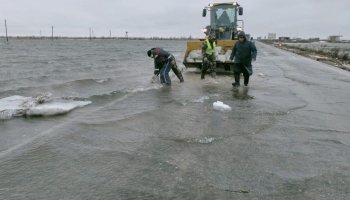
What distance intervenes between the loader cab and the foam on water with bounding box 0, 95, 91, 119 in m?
11.1

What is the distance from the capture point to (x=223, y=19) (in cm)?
2041

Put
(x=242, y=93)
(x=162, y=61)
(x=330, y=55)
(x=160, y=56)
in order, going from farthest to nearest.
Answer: (x=330, y=55) → (x=162, y=61) → (x=160, y=56) → (x=242, y=93)

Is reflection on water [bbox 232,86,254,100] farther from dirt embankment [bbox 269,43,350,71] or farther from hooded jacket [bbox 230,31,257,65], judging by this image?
dirt embankment [bbox 269,43,350,71]

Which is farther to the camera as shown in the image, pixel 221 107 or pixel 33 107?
pixel 33 107

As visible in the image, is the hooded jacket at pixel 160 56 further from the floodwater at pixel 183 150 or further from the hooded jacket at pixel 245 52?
the floodwater at pixel 183 150

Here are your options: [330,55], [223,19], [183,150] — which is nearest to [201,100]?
[183,150]

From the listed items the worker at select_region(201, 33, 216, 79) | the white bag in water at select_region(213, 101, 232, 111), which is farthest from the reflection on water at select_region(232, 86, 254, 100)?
the worker at select_region(201, 33, 216, 79)

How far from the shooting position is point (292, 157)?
18.0 feet

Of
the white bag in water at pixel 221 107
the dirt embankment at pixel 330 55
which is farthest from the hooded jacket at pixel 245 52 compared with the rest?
the dirt embankment at pixel 330 55

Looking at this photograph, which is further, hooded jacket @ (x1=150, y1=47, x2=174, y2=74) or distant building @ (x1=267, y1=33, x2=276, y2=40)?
distant building @ (x1=267, y1=33, x2=276, y2=40)

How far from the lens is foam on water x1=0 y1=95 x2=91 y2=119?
8.87 meters

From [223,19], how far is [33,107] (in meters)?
13.4

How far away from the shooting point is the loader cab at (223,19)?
793 inches

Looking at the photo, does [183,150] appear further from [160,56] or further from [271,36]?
[271,36]
